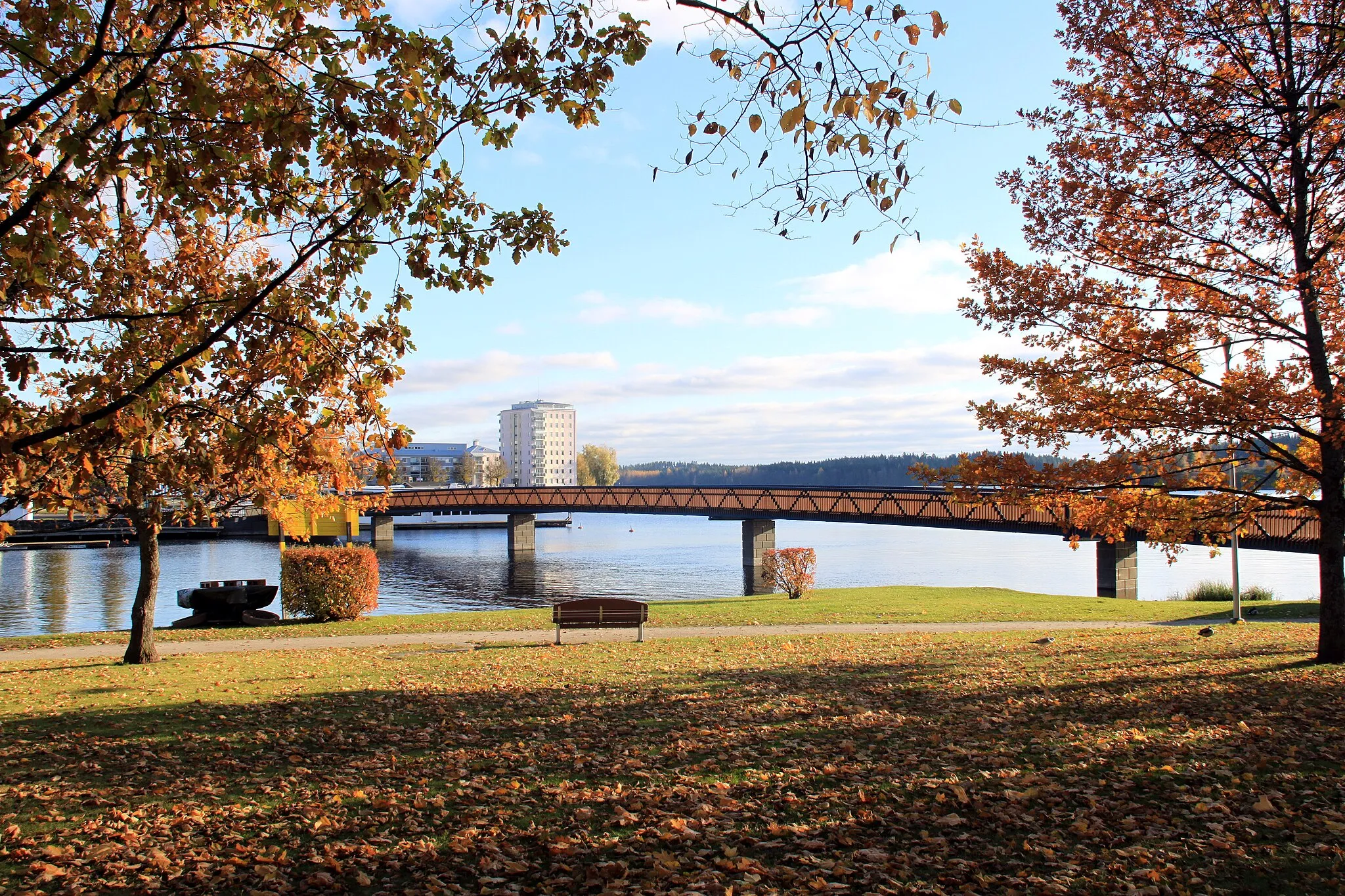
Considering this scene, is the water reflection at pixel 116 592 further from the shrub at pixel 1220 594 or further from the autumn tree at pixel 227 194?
the shrub at pixel 1220 594

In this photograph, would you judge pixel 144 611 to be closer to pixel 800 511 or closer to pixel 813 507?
pixel 800 511

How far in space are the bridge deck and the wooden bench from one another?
3.84m

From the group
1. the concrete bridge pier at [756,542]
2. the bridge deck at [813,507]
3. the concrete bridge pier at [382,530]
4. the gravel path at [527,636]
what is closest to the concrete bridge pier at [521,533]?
the bridge deck at [813,507]

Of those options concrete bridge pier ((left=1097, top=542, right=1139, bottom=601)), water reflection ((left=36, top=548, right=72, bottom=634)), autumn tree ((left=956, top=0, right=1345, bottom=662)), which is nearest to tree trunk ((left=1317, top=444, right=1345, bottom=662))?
autumn tree ((left=956, top=0, right=1345, bottom=662))

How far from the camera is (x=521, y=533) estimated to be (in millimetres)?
67812

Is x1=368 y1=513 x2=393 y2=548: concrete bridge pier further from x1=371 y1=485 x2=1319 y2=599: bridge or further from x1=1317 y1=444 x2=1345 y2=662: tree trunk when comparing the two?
x1=1317 y1=444 x2=1345 y2=662: tree trunk

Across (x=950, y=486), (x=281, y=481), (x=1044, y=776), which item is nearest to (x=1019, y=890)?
(x=1044, y=776)

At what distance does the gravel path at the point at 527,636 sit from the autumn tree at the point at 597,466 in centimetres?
14328

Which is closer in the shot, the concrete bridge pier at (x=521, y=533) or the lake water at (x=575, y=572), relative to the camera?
the lake water at (x=575, y=572)

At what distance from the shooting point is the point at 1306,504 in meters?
11.0

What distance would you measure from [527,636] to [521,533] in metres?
51.1

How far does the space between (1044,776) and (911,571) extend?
4141 centimetres

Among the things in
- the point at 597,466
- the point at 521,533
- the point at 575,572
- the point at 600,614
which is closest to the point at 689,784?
the point at 600,614

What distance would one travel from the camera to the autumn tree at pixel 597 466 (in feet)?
536
